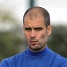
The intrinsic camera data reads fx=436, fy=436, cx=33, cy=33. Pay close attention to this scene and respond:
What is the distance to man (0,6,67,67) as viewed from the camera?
411cm

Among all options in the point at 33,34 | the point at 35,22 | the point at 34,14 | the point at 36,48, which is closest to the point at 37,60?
the point at 36,48

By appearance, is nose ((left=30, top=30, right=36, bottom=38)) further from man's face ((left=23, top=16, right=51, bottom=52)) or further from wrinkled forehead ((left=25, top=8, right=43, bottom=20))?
wrinkled forehead ((left=25, top=8, right=43, bottom=20))

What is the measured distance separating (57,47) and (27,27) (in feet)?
34.5

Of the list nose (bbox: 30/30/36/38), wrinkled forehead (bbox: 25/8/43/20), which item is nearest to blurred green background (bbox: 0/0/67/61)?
wrinkled forehead (bbox: 25/8/43/20)

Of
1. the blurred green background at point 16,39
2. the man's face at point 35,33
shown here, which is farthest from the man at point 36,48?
the blurred green background at point 16,39

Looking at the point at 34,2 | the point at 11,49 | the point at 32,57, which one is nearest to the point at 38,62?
the point at 32,57

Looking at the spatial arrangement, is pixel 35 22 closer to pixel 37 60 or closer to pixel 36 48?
pixel 36 48

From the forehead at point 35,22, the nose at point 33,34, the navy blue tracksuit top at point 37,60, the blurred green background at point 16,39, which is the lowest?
the blurred green background at point 16,39

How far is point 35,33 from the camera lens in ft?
13.6

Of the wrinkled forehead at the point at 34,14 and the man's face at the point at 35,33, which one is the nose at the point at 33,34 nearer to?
the man's face at the point at 35,33

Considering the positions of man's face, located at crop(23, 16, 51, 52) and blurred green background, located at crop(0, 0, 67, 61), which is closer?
man's face, located at crop(23, 16, 51, 52)

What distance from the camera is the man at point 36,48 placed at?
4.11 meters

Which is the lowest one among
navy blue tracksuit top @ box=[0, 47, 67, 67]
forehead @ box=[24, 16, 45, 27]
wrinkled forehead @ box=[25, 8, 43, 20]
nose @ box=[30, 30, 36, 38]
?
navy blue tracksuit top @ box=[0, 47, 67, 67]

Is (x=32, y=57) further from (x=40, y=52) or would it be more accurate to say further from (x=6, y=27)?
(x=6, y=27)
